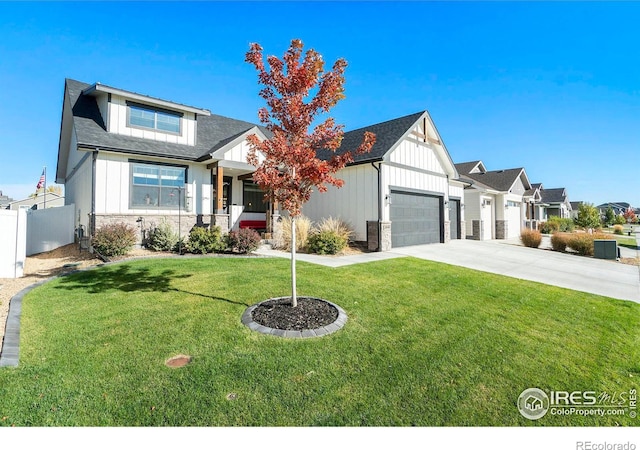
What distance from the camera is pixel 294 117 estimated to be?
→ 15.3 ft

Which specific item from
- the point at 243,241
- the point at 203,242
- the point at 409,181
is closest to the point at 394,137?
the point at 409,181

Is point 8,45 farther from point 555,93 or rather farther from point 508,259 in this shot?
point 555,93

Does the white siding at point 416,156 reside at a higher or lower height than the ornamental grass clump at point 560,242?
higher

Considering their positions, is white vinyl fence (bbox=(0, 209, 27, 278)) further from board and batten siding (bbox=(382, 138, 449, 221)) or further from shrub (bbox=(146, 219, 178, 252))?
board and batten siding (bbox=(382, 138, 449, 221))

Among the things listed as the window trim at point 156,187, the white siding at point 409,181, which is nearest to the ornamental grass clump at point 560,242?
the white siding at point 409,181

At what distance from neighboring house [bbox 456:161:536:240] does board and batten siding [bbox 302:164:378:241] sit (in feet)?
33.3

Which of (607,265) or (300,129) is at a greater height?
(300,129)

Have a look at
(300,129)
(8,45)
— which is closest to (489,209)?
(300,129)

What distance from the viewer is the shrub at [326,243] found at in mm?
11289

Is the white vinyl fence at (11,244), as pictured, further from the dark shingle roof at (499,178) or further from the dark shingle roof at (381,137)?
the dark shingle roof at (499,178)

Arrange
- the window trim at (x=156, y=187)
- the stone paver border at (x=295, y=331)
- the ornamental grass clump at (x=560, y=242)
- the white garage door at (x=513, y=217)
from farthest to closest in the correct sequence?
the white garage door at (x=513, y=217) < the ornamental grass clump at (x=560, y=242) < the window trim at (x=156, y=187) < the stone paver border at (x=295, y=331)

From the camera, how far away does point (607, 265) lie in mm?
11406

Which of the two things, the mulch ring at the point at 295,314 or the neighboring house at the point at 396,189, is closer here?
the mulch ring at the point at 295,314

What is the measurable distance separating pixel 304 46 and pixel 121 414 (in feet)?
17.4
